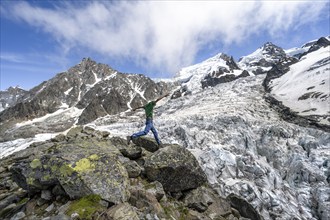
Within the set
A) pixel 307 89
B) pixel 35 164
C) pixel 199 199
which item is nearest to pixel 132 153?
pixel 199 199

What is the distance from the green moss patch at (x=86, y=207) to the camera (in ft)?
27.2

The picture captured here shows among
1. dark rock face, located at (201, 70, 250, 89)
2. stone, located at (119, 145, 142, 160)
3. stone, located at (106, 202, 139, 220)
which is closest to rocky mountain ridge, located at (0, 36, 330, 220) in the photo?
stone, located at (106, 202, 139, 220)

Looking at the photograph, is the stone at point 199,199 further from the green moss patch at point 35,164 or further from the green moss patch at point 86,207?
the green moss patch at point 35,164

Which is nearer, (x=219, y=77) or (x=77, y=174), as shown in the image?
(x=77, y=174)

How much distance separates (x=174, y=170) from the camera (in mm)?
11609

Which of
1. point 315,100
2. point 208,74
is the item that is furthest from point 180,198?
point 208,74

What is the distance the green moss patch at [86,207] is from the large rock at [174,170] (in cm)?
300

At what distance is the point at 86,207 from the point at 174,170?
4.06 meters

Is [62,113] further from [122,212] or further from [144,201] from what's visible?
[122,212]

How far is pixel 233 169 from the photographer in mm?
38781

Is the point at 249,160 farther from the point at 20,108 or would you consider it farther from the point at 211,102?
the point at 20,108

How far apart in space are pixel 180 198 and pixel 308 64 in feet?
369

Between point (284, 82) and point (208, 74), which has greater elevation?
point (208, 74)

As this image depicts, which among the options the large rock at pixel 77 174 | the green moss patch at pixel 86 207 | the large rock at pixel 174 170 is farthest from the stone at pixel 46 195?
the large rock at pixel 174 170
